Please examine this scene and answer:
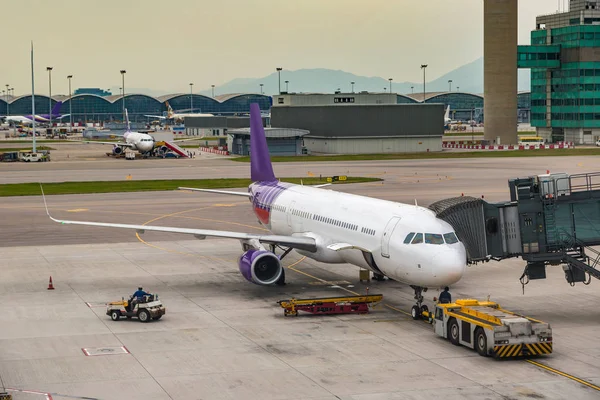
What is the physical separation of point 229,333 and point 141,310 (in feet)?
15.4

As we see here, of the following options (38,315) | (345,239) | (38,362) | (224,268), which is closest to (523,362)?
(345,239)

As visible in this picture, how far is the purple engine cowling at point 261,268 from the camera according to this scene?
44156 millimetres

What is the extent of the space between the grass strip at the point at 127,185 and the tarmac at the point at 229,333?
26.9m

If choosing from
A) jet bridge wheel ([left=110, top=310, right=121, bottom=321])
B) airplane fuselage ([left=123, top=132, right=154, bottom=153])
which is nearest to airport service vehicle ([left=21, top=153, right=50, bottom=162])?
airplane fuselage ([left=123, top=132, right=154, bottom=153])

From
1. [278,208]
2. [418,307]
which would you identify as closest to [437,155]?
[278,208]

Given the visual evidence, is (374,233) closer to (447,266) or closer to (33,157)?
(447,266)

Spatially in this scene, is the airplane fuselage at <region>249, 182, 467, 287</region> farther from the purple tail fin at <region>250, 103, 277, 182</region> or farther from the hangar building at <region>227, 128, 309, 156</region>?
the hangar building at <region>227, 128, 309, 156</region>

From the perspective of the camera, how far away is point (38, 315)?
4066 centimetres

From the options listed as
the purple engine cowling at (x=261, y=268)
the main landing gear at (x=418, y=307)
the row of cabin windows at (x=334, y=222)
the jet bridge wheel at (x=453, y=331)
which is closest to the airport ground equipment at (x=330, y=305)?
the main landing gear at (x=418, y=307)

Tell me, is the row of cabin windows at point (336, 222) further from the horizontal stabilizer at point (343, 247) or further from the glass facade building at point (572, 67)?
the glass facade building at point (572, 67)

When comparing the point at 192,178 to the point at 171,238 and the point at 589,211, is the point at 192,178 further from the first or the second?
the point at 589,211

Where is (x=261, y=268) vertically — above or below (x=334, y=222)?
below

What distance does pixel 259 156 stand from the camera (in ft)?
190

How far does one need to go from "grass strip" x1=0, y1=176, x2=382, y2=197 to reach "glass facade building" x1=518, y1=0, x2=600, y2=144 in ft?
316
